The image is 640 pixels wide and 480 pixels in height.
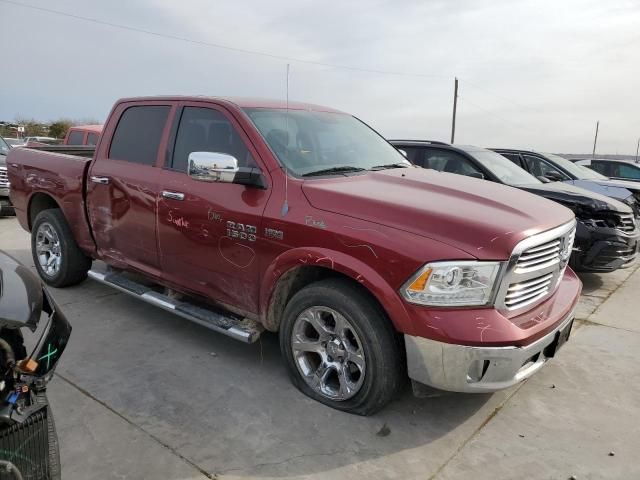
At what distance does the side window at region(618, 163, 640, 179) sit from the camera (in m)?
13.8

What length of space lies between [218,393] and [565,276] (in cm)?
263

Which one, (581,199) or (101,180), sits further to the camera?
(581,199)

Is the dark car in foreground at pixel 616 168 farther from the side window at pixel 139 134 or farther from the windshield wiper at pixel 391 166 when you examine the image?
the side window at pixel 139 134

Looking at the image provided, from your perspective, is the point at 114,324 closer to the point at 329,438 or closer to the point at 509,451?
the point at 329,438

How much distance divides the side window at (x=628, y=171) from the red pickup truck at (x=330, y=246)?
479 inches

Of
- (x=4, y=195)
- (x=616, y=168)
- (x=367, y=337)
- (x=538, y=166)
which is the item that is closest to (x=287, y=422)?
(x=367, y=337)

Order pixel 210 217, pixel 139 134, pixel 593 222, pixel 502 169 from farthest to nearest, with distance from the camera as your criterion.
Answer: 1. pixel 502 169
2. pixel 593 222
3. pixel 139 134
4. pixel 210 217

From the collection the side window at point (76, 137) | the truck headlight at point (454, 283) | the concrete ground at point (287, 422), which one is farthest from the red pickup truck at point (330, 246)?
the side window at point (76, 137)

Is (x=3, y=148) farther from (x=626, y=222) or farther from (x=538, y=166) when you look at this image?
(x=626, y=222)

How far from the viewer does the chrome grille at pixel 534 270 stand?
272 centimetres

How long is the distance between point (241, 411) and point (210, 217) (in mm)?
1327

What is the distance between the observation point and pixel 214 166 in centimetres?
317

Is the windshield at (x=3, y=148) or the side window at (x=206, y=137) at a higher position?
the side window at (x=206, y=137)

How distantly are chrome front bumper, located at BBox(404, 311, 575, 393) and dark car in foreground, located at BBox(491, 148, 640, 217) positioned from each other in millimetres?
6085
